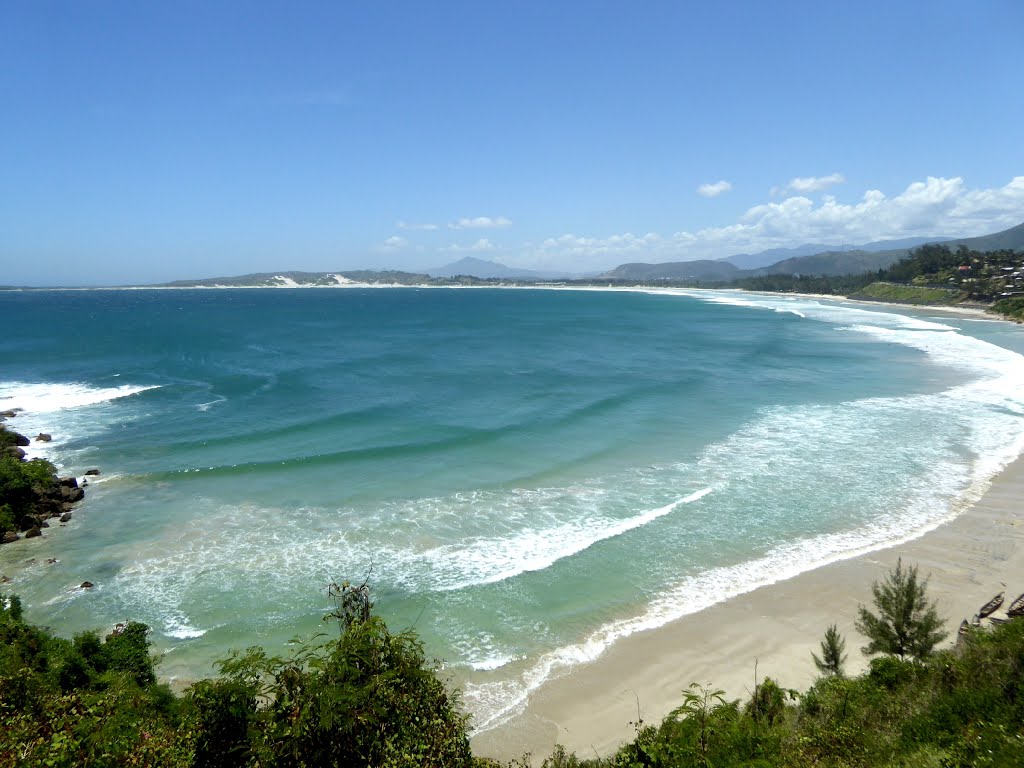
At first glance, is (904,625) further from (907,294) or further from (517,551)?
(907,294)

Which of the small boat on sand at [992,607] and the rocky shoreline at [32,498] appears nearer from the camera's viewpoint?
the small boat on sand at [992,607]

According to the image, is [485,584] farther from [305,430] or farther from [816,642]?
[305,430]

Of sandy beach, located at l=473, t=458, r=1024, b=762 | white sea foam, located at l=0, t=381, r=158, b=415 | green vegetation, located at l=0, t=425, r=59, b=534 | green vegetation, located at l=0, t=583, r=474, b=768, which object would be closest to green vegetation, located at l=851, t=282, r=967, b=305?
sandy beach, located at l=473, t=458, r=1024, b=762

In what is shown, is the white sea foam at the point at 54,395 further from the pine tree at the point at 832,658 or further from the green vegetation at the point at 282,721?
the pine tree at the point at 832,658

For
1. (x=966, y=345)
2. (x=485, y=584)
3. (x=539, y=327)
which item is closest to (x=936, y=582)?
(x=485, y=584)

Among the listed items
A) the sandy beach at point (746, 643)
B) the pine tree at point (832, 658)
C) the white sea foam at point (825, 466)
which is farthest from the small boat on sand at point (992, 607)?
the white sea foam at point (825, 466)

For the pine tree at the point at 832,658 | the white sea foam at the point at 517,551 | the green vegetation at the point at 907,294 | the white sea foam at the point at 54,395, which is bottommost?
the white sea foam at the point at 517,551

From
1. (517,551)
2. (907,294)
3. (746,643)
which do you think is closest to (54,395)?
(517,551)
